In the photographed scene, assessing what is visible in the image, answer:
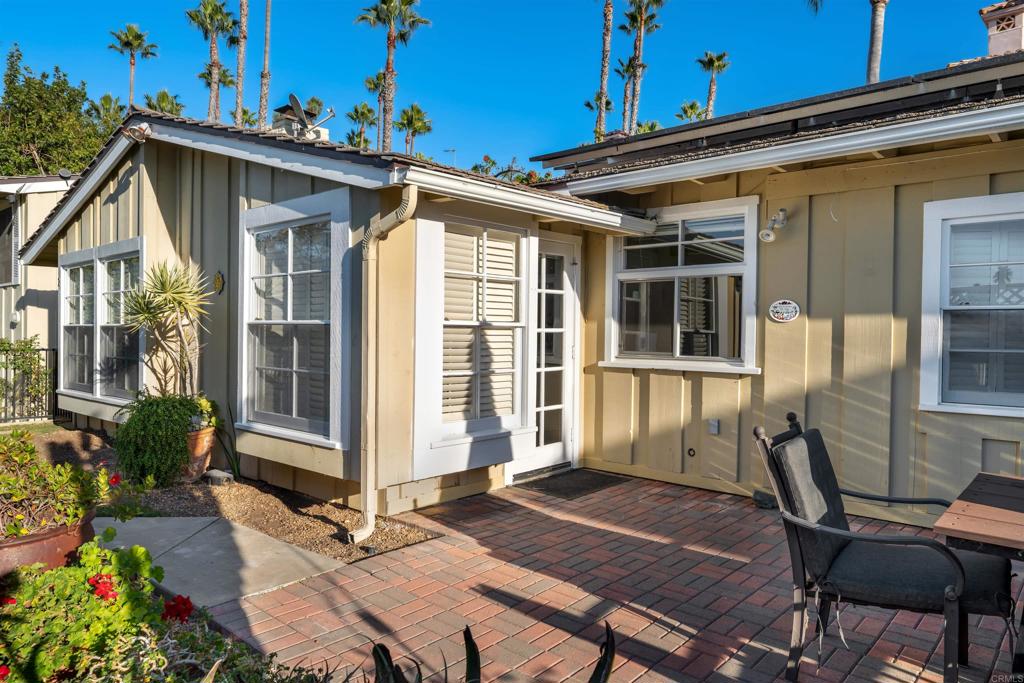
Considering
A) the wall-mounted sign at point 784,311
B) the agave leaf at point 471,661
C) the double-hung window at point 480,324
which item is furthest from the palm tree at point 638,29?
the agave leaf at point 471,661

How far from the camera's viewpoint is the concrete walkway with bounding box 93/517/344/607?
366cm

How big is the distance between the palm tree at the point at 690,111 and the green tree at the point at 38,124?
2163 cm

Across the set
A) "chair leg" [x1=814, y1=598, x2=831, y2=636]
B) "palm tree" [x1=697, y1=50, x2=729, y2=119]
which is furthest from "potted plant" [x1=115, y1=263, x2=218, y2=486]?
"palm tree" [x1=697, y1=50, x2=729, y2=119]

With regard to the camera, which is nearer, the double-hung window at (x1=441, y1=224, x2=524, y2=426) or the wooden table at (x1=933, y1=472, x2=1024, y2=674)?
the wooden table at (x1=933, y1=472, x2=1024, y2=674)

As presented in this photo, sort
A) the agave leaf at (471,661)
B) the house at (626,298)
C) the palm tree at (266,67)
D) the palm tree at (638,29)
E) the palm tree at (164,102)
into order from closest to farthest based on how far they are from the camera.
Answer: the agave leaf at (471,661) < the house at (626,298) < the palm tree at (638,29) < the palm tree at (266,67) < the palm tree at (164,102)

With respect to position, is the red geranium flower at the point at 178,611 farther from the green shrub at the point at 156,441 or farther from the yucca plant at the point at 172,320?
the yucca plant at the point at 172,320

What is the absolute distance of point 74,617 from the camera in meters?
2.20

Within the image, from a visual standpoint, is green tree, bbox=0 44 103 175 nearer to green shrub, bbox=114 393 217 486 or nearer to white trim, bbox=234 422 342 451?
green shrub, bbox=114 393 217 486

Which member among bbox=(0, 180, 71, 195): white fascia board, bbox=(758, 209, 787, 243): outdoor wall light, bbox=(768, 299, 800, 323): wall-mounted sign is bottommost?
bbox=(768, 299, 800, 323): wall-mounted sign

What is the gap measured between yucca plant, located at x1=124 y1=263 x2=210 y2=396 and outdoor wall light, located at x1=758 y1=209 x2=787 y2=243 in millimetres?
5174

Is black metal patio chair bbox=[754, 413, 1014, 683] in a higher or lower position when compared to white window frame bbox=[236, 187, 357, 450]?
lower

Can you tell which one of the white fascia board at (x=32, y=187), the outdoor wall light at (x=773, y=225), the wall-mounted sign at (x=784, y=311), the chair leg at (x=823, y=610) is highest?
the white fascia board at (x=32, y=187)

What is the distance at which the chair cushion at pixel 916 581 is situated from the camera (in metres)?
2.47

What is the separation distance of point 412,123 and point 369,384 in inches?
1092
